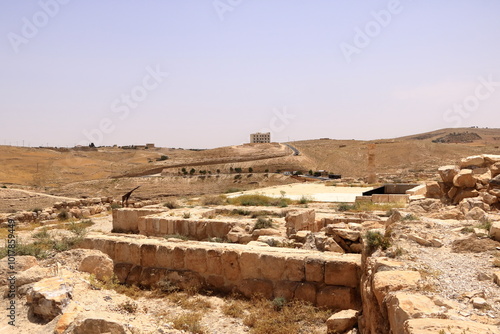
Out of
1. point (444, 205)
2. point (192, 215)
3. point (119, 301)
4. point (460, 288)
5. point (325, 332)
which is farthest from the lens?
point (192, 215)

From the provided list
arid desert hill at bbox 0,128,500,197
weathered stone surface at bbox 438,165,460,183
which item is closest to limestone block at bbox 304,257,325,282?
weathered stone surface at bbox 438,165,460,183

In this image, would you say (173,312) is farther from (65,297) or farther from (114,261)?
(114,261)

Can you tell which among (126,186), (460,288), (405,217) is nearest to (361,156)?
(126,186)

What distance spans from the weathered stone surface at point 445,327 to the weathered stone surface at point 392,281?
0.81m

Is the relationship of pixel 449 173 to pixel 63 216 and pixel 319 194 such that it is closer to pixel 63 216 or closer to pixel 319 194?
pixel 319 194

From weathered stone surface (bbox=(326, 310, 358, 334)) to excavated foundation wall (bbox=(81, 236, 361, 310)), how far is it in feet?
2.53

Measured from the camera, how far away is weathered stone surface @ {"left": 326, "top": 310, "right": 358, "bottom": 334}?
491cm

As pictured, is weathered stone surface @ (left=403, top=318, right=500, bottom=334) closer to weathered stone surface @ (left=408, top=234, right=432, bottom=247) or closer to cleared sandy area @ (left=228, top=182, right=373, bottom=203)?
weathered stone surface @ (left=408, top=234, right=432, bottom=247)

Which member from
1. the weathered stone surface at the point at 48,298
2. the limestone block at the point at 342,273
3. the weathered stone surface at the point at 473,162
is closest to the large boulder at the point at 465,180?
the weathered stone surface at the point at 473,162

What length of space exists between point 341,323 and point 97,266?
4.19 metres

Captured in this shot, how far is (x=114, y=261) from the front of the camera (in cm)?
776

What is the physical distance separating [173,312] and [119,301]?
32.8 inches

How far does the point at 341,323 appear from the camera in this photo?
195 inches

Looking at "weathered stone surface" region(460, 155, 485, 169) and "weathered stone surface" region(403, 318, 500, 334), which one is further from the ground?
"weathered stone surface" region(460, 155, 485, 169)
